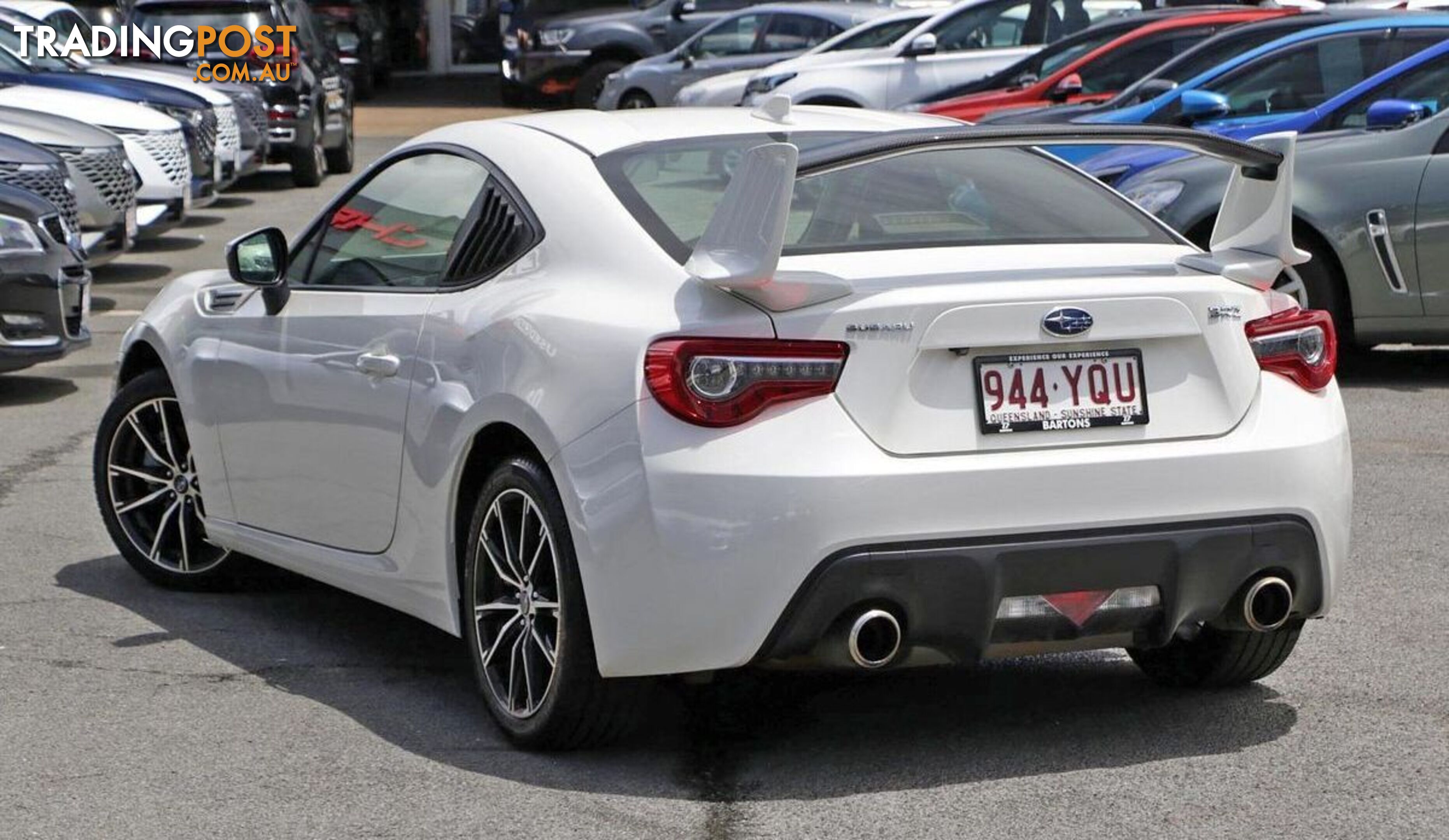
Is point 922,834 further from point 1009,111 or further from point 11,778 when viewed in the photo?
point 1009,111

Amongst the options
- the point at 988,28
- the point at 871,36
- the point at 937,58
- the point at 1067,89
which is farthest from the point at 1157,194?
the point at 871,36

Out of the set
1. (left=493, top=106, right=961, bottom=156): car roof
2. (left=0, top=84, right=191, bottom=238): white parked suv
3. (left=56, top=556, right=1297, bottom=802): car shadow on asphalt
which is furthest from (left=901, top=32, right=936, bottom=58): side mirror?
(left=56, top=556, right=1297, bottom=802): car shadow on asphalt

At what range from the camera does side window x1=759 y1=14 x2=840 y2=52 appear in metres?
25.6

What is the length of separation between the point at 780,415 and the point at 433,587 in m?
1.29

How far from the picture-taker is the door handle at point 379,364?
18.1 feet

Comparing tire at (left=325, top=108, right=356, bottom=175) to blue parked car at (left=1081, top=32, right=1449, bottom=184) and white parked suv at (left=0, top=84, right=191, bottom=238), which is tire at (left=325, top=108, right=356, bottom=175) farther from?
blue parked car at (left=1081, top=32, right=1449, bottom=184)

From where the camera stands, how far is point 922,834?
4.50m

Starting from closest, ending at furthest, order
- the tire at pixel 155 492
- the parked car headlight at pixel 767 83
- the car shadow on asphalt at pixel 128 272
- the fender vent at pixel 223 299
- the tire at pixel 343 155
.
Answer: the fender vent at pixel 223 299 < the tire at pixel 155 492 < the car shadow on asphalt at pixel 128 272 < the parked car headlight at pixel 767 83 < the tire at pixel 343 155

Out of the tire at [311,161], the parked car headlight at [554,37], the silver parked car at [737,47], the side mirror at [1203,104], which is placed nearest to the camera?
the side mirror at [1203,104]

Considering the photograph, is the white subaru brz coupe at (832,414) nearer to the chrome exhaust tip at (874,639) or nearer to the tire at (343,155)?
the chrome exhaust tip at (874,639)

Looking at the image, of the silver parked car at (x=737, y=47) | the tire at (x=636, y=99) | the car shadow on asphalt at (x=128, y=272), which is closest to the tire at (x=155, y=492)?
the car shadow on asphalt at (x=128, y=272)

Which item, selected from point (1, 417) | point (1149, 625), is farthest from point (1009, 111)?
point (1149, 625)

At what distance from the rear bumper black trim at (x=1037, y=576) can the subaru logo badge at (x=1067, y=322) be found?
408 millimetres

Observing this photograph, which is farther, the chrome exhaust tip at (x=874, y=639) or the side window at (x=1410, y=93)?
the side window at (x=1410, y=93)
